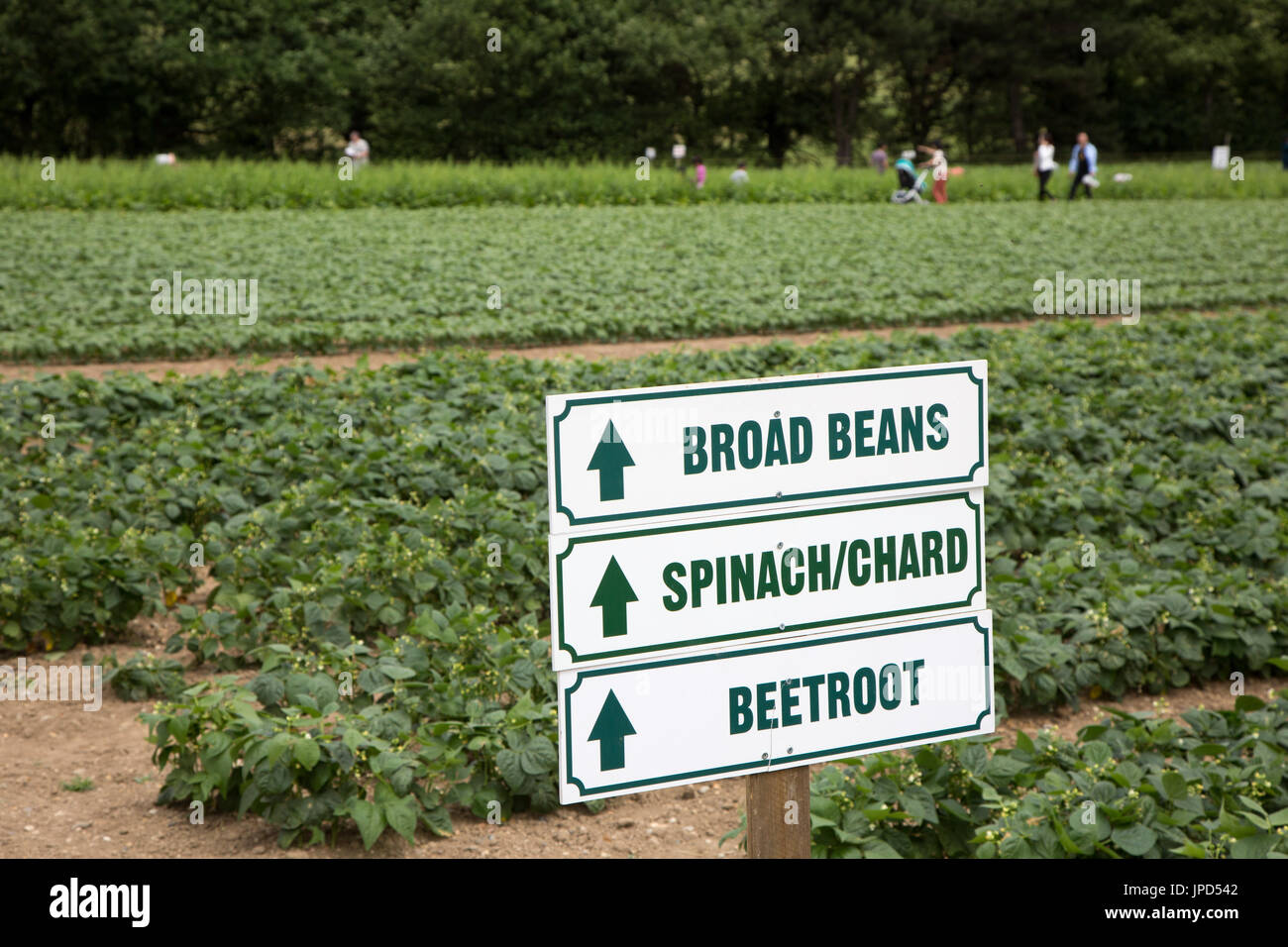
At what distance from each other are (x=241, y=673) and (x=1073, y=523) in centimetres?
433

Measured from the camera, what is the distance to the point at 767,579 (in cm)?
230

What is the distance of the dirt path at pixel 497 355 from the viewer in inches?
460

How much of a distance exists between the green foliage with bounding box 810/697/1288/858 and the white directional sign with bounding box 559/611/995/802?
3.66 feet

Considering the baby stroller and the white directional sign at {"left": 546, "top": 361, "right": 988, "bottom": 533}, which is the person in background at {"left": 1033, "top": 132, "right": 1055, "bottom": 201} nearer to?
the baby stroller

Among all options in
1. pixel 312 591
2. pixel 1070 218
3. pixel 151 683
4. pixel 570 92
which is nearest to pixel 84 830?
pixel 151 683

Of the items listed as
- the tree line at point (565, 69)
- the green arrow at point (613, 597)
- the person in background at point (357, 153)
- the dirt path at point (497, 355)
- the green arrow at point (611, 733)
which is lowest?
the green arrow at point (611, 733)

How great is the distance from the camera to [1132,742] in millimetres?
4094

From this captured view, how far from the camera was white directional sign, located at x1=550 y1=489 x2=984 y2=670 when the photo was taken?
7.25 ft

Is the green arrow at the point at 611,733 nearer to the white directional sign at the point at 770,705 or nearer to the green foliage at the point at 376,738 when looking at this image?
the white directional sign at the point at 770,705

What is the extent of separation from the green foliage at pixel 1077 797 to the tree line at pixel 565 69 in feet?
131
